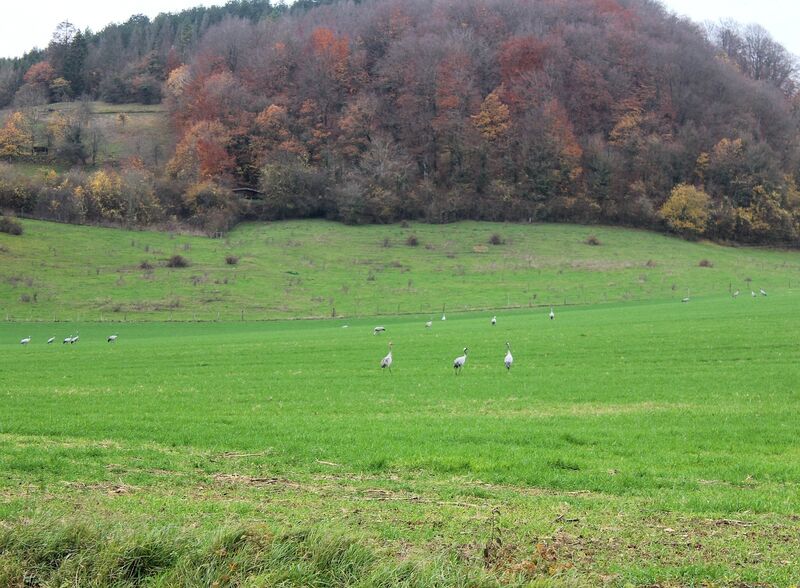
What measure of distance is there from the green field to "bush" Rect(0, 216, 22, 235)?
105ft

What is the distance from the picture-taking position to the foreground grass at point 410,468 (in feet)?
24.7

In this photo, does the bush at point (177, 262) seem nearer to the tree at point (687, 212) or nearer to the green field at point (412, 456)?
the green field at point (412, 456)

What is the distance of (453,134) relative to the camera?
354 ft

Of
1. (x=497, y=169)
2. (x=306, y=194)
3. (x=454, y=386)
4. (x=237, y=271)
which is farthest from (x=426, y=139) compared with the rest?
(x=454, y=386)

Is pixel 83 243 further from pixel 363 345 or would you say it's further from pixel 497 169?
pixel 497 169

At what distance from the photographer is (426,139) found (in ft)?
360

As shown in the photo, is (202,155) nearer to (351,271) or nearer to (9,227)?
(9,227)

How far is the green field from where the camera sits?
7.54m

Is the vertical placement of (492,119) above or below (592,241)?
above

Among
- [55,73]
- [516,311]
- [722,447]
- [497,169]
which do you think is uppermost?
[55,73]

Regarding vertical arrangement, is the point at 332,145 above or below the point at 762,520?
above

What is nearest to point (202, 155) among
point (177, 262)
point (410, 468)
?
point (177, 262)

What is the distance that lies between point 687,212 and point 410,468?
306ft

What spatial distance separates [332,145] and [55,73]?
276 feet
